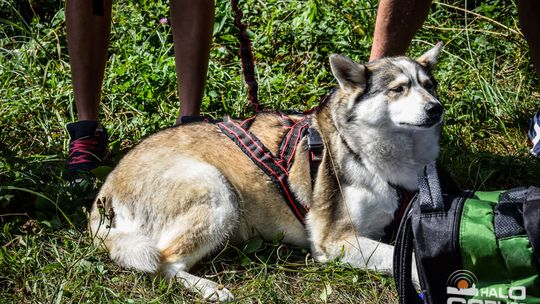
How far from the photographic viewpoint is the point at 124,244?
10.1 ft

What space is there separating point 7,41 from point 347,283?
3706 mm

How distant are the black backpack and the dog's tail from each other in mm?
1185

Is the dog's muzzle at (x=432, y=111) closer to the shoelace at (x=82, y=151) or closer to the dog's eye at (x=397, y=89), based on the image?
the dog's eye at (x=397, y=89)

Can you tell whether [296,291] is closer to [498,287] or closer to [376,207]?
[376,207]

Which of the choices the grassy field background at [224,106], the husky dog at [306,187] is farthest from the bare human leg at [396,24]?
the grassy field background at [224,106]

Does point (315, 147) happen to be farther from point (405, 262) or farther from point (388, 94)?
point (405, 262)

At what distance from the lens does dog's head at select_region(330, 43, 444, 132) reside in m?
3.09

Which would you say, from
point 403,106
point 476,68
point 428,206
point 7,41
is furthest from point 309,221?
point 7,41

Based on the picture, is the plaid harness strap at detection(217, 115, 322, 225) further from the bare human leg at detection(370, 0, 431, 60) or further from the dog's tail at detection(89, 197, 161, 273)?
the bare human leg at detection(370, 0, 431, 60)

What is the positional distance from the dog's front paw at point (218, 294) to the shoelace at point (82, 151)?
1352 mm

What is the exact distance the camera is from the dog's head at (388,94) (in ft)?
10.2

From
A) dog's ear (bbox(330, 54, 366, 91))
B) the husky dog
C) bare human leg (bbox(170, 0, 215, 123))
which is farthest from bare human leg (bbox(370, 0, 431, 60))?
bare human leg (bbox(170, 0, 215, 123))

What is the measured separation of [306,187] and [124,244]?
92 centimetres

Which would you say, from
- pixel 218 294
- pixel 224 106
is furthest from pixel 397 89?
pixel 224 106
